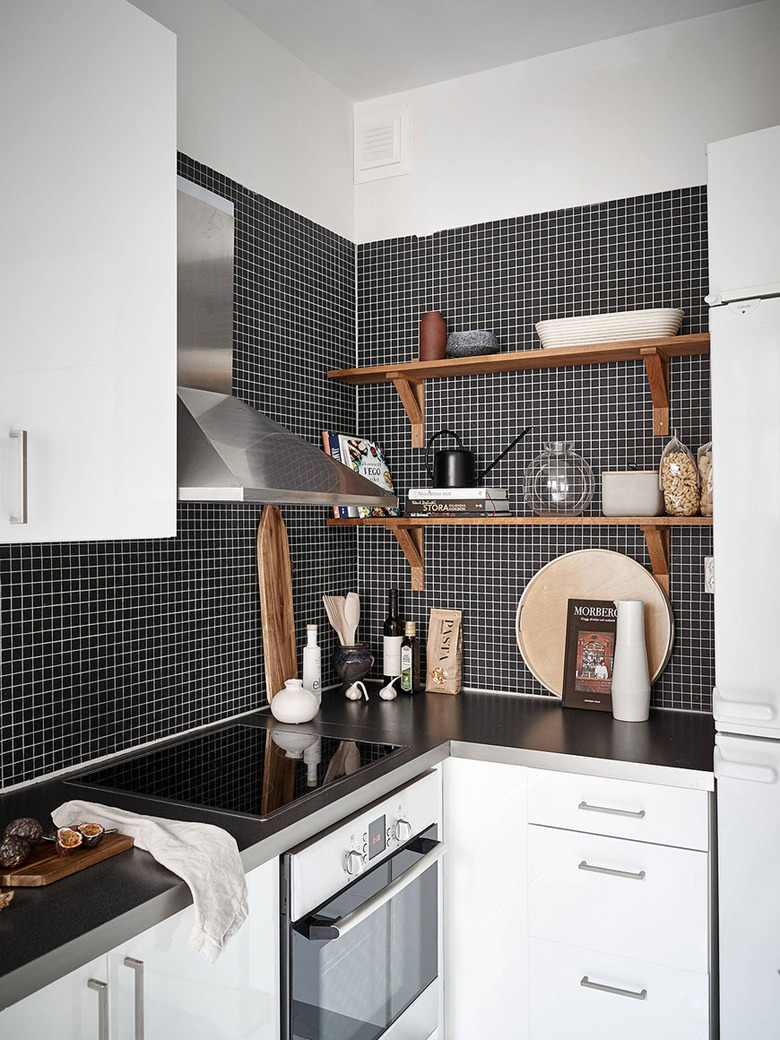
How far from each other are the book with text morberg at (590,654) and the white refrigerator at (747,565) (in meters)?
0.61

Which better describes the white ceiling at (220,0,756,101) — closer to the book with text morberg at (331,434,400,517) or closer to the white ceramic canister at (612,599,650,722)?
the book with text morberg at (331,434,400,517)

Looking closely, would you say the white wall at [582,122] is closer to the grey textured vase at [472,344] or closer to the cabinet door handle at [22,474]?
the grey textured vase at [472,344]

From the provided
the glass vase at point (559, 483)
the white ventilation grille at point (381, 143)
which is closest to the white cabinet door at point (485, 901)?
the glass vase at point (559, 483)

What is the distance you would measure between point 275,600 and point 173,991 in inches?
49.7

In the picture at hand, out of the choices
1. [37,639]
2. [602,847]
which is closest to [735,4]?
[602,847]

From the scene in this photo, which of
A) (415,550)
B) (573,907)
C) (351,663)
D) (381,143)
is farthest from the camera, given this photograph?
(381,143)

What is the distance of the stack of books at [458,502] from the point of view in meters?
2.50

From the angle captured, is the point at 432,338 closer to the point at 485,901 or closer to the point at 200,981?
the point at 485,901

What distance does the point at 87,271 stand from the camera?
1499mm

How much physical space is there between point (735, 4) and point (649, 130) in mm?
360

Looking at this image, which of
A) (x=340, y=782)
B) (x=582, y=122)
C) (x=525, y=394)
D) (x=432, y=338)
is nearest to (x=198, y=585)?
(x=340, y=782)

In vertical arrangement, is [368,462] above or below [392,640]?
above

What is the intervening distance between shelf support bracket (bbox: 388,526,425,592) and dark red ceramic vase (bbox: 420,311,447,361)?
0.54 m

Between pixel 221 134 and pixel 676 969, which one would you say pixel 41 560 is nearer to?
pixel 221 134
